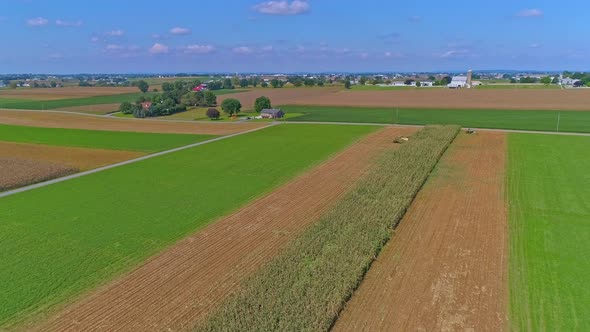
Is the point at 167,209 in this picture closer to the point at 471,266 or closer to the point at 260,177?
the point at 260,177

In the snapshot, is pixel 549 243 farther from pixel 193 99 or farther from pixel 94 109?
pixel 94 109

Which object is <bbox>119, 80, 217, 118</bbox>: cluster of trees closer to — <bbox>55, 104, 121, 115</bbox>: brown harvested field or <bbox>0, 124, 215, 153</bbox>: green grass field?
<bbox>55, 104, 121, 115</bbox>: brown harvested field

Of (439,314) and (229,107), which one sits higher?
(229,107)

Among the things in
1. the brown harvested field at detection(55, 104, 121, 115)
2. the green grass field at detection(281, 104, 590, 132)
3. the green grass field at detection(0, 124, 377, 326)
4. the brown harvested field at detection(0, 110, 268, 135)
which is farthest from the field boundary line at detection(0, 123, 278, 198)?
the brown harvested field at detection(55, 104, 121, 115)

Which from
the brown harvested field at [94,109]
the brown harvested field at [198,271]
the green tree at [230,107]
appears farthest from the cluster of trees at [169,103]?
the brown harvested field at [198,271]

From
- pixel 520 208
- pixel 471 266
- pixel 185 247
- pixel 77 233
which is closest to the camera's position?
pixel 471 266

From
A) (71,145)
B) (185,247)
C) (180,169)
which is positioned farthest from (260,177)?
(71,145)

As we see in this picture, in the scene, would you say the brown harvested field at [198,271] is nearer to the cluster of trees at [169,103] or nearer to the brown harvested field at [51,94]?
the cluster of trees at [169,103]

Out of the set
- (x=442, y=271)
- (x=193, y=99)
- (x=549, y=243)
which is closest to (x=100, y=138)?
(x=193, y=99)
